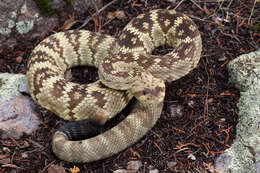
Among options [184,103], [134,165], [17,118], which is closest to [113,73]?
[184,103]

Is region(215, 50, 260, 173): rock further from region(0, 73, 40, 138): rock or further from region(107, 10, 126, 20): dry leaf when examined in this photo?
region(0, 73, 40, 138): rock

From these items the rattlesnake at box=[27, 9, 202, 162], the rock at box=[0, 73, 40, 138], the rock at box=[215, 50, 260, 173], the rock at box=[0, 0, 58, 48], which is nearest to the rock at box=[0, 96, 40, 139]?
the rock at box=[0, 73, 40, 138]

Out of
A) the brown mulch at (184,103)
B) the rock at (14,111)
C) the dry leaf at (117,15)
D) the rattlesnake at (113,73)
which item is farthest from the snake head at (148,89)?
the dry leaf at (117,15)

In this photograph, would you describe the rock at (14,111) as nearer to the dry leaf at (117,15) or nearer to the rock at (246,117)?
the dry leaf at (117,15)

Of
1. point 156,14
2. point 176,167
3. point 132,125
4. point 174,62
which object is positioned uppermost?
point 156,14

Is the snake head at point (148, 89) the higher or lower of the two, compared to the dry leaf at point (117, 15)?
lower

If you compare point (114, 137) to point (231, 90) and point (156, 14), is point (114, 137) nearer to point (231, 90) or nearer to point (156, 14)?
point (231, 90)

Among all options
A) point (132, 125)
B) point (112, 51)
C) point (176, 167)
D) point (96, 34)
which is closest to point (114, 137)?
point (132, 125)
